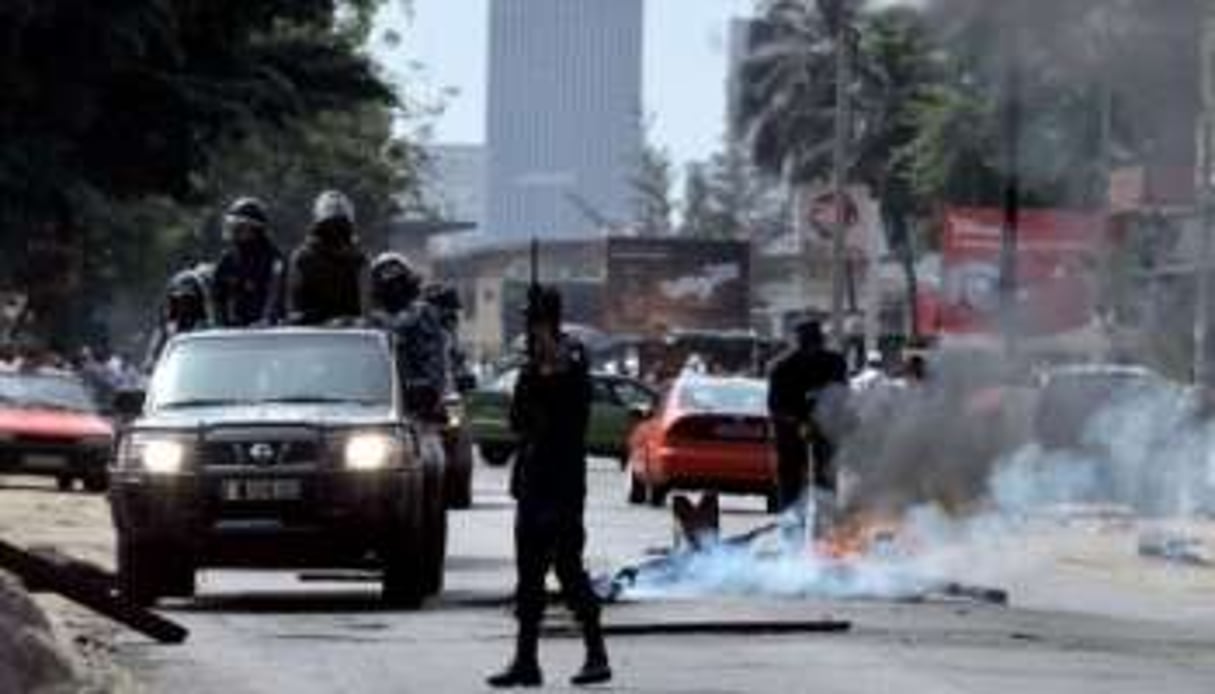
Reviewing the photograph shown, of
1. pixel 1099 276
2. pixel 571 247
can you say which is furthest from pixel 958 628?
pixel 571 247

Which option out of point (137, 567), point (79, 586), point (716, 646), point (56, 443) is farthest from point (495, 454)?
point (79, 586)

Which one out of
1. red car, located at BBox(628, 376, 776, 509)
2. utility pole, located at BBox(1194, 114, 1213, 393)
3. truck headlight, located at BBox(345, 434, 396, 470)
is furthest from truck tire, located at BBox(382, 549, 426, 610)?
red car, located at BBox(628, 376, 776, 509)

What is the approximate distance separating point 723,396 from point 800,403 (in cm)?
1417

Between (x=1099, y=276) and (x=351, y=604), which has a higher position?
(x=1099, y=276)

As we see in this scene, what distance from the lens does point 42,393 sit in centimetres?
4412

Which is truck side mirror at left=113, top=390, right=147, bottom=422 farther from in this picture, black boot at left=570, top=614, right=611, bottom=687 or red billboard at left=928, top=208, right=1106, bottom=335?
red billboard at left=928, top=208, right=1106, bottom=335

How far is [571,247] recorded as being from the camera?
143 meters

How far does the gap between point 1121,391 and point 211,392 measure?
12.1 metres

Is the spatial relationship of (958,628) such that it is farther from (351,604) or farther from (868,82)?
(868,82)

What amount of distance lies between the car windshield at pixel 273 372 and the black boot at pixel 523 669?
19.0 feet

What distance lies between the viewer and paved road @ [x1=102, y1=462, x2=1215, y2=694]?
54.2 feet

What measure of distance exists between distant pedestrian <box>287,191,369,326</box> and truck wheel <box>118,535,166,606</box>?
2423mm

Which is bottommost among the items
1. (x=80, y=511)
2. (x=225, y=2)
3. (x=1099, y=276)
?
(x=80, y=511)

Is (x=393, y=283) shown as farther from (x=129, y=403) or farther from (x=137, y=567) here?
(x=137, y=567)
